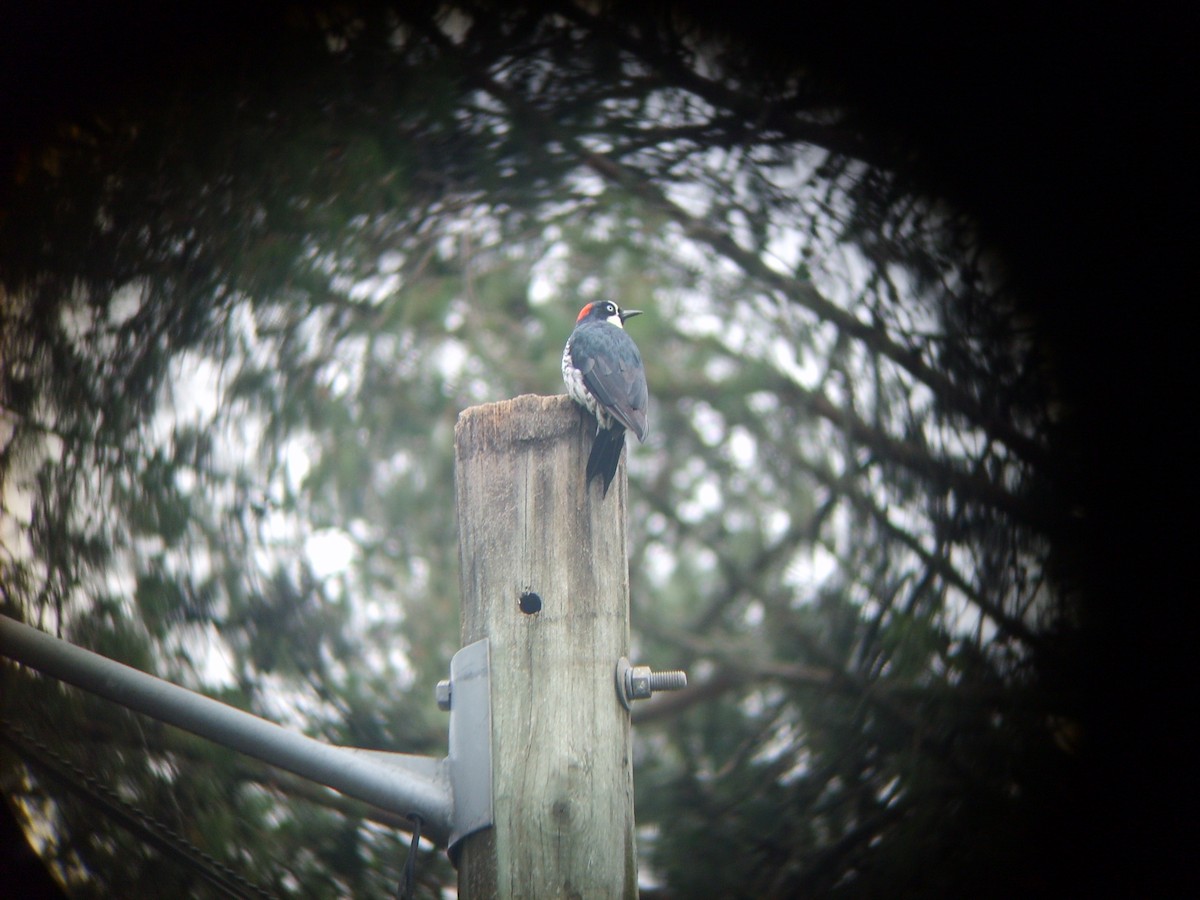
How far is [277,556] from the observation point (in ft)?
17.1

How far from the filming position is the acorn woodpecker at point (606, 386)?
2316mm

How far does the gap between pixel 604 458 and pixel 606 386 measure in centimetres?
97

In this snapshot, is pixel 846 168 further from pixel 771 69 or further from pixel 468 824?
pixel 468 824

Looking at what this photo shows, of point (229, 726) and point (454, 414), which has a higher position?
point (454, 414)

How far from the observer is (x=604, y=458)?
2.30 metres

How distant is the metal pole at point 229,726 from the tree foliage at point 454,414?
0.87 ft

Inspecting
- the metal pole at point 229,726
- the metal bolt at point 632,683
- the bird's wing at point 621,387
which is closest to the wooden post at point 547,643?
the metal bolt at point 632,683

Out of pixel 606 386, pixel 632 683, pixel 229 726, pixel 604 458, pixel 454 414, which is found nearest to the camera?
pixel 229 726

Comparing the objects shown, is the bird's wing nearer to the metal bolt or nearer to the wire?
the metal bolt

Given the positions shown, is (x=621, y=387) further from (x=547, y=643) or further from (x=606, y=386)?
(x=547, y=643)

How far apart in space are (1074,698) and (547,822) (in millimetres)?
2878

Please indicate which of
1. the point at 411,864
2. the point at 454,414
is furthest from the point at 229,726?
the point at 454,414

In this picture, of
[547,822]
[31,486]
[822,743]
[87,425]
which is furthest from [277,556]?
[547,822]

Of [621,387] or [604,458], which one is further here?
[621,387]
